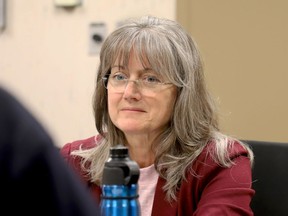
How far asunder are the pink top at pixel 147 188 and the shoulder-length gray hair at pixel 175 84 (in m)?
0.03

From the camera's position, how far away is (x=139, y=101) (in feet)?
5.71

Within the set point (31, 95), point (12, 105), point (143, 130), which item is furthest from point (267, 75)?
point (12, 105)

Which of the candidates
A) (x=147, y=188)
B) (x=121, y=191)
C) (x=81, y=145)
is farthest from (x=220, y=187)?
(x=121, y=191)

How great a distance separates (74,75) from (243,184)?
1721 millimetres

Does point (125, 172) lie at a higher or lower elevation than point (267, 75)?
higher

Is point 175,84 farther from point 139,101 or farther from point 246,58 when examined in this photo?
point 246,58

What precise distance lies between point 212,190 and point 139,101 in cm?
33

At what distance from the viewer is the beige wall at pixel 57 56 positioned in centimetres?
311

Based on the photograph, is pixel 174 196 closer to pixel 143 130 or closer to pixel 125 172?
pixel 143 130

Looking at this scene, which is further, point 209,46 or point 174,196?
point 209,46

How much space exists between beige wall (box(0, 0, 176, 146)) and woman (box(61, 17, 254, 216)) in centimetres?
127

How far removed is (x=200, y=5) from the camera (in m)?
2.76

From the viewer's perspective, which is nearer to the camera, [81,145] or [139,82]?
[139,82]

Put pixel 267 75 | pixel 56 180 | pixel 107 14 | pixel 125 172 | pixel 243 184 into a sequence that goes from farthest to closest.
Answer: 1. pixel 107 14
2. pixel 267 75
3. pixel 243 184
4. pixel 125 172
5. pixel 56 180
